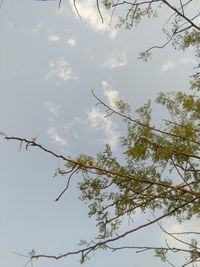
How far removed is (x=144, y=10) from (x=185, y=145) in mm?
2402

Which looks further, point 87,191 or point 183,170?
point 183,170

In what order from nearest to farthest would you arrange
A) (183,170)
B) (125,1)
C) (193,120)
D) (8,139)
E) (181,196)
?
(8,139) → (125,1) → (181,196) → (183,170) → (193,120)

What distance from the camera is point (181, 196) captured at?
6.40 meters

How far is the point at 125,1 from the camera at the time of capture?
5.50 metres

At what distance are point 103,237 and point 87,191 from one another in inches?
40.4

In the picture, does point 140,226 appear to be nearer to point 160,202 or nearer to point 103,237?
point 103,237

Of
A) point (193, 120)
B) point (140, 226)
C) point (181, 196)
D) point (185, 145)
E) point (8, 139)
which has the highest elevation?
point (193, 120)

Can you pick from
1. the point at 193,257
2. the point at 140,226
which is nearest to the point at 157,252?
the point at 193,257

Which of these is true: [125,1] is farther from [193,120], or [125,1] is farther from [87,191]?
[193,120]

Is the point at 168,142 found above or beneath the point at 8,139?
above

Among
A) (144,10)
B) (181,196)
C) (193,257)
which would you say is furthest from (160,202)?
(144,10)

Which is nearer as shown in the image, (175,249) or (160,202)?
(175,249)

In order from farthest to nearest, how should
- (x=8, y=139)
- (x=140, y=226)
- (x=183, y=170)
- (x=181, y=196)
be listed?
(x=183, y=170)
(x=181, y=196)
(x=140, y=226)
(x=8, y=139)

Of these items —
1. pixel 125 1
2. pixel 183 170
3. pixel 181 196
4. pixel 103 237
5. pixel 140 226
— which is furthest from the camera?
pixel 183 170
